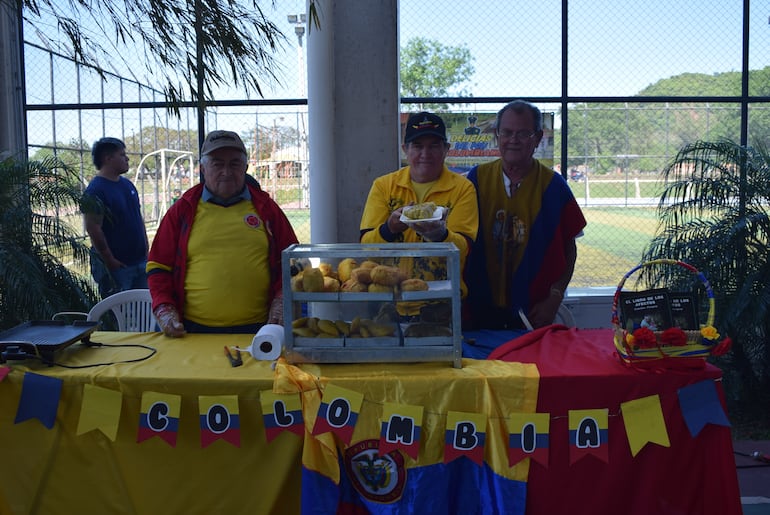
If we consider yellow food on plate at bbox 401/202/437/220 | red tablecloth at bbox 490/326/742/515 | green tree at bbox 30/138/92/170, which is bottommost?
red tablecloth at bbox 490/326/742/515

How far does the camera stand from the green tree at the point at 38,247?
4453 mm

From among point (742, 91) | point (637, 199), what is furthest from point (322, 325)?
point (637, 199)

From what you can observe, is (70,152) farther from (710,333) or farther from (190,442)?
(710,333)

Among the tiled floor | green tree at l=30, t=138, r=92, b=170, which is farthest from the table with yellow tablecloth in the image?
green tree at l=30, t=138, r=92, b=170

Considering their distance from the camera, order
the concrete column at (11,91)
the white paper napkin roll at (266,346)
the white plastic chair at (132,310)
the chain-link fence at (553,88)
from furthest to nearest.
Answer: the concrete column at (11,91) → the chain-link fence at (553,88) → the white plastic chair at (132,310) → the white paper napkin roll at (266,346)

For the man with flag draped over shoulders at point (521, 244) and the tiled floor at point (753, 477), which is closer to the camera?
the tiled floor at point (753, 477)

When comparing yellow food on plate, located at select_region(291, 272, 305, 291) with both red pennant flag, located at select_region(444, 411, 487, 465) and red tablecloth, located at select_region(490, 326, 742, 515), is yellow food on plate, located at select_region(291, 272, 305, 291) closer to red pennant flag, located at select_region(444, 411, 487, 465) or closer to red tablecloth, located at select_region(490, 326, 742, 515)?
red pennant flag, located at select_region(444, 411, 487, 465)

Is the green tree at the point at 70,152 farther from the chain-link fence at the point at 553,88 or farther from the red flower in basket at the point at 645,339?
the red flower in basket at the point at 645,339

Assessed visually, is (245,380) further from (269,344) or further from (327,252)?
(327,252)

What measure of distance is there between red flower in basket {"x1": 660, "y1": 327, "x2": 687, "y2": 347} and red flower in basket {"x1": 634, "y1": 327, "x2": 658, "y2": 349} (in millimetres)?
35

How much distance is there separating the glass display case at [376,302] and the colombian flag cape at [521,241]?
3.76 feet

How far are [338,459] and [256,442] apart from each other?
0.31 meters

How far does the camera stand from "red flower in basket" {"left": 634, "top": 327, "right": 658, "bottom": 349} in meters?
2.35

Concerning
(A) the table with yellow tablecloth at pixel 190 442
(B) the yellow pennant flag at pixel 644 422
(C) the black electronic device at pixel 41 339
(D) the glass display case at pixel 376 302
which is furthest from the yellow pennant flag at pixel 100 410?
(B) the yellow pennant flag at pixel 644 422
